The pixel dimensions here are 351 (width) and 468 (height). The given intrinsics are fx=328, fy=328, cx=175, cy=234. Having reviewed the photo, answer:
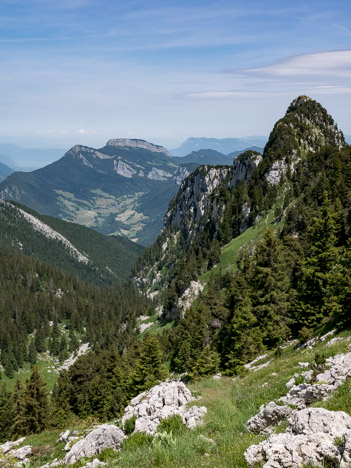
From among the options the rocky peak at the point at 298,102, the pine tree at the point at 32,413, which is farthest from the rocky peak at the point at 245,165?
the pine tree at the point at 32,413

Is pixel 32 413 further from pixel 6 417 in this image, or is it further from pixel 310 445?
pixel 310 445

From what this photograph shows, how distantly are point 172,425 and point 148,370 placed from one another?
104 feet

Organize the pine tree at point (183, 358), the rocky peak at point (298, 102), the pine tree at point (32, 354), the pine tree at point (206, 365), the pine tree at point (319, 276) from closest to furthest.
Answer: the pine tree at point (319, 276) → the pine tree at point (206, 365) → the pine tree at point (183, 358) → the pine tree at point (32, 354) → the rocky peak at point (298, 102)

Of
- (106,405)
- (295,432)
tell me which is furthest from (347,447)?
(106,405)

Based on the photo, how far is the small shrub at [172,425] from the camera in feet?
44.4

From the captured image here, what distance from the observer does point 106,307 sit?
18638 cm

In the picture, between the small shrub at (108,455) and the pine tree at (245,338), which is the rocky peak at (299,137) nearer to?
the pine tree at (245,338)

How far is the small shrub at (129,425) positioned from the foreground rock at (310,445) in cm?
1003

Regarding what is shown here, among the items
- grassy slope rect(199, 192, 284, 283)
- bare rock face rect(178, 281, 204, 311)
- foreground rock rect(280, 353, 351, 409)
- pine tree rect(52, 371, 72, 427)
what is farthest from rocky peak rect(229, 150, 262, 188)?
foreground rock rect(280, 353, 351, 409)

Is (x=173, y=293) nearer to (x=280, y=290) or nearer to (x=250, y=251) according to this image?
(x=250, y=251)

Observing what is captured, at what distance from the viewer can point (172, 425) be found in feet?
46.1

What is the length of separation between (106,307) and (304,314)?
6413 inches

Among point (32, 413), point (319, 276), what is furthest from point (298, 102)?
point (32, 413)

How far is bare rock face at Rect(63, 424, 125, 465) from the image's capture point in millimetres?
15361
